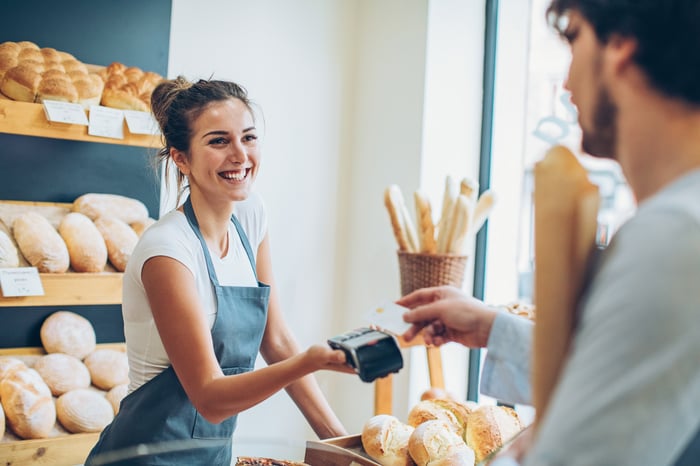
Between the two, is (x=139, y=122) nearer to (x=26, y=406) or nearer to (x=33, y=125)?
(x=33, y=125)

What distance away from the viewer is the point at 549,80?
9.34 ft

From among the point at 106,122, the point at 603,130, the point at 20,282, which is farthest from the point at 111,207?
the point at 603,130

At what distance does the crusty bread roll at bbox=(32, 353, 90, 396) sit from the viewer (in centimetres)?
204

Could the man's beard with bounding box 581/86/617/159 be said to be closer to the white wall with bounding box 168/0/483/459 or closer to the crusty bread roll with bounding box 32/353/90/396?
the crusty bread roll with bounding box 32/353/90/396

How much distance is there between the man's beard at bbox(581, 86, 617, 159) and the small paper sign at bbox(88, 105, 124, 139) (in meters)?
1.81

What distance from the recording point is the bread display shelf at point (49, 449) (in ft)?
6.11

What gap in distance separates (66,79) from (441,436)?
1583 mm

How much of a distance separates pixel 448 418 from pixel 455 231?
763mm

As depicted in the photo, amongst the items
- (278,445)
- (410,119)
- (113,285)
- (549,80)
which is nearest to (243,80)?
(410,119)

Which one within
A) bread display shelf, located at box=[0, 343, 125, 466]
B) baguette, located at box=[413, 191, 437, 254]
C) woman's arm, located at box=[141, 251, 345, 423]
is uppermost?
baguette, located at box=[413, 191, 437, 254]

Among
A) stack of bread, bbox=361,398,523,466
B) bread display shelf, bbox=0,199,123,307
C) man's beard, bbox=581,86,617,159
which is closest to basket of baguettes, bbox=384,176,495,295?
stack of bread, bbox=361,398,523,466

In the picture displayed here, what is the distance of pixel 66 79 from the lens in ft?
6.90

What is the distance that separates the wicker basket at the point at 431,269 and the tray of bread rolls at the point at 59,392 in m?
1.01

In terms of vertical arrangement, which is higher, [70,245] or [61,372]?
[70,245]
